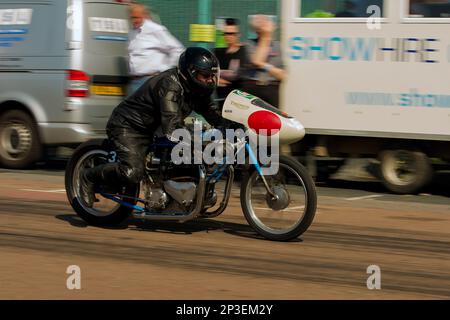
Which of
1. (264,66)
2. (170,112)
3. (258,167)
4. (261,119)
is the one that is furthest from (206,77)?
(264,66)

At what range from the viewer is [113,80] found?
532 inches

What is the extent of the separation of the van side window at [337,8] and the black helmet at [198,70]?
412cm

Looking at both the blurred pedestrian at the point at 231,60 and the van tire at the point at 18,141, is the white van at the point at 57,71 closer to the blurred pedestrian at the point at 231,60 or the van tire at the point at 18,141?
the van tire at the point at 18,141

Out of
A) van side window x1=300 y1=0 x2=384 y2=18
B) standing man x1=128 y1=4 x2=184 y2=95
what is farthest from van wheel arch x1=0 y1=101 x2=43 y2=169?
van side window x1=300 y1=0 x2=384 y2=18

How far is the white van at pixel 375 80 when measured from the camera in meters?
11.7

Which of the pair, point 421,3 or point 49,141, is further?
point 49,141

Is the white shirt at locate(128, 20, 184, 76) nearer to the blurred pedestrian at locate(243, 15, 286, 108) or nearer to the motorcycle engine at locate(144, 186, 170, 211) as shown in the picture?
the blurred pedestrian at locate(243, 15, 286, 108)

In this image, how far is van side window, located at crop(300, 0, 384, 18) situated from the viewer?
12070 millimetres

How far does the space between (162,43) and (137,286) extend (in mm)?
6711

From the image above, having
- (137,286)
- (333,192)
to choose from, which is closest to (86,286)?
(137,286)

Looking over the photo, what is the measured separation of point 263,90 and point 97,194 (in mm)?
3810

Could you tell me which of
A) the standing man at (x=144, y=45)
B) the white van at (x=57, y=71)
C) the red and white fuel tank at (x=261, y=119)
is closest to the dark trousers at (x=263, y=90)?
the standing man at (x=144, y=45)

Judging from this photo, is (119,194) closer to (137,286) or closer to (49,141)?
(137,286)

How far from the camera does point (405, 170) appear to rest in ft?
40.0
